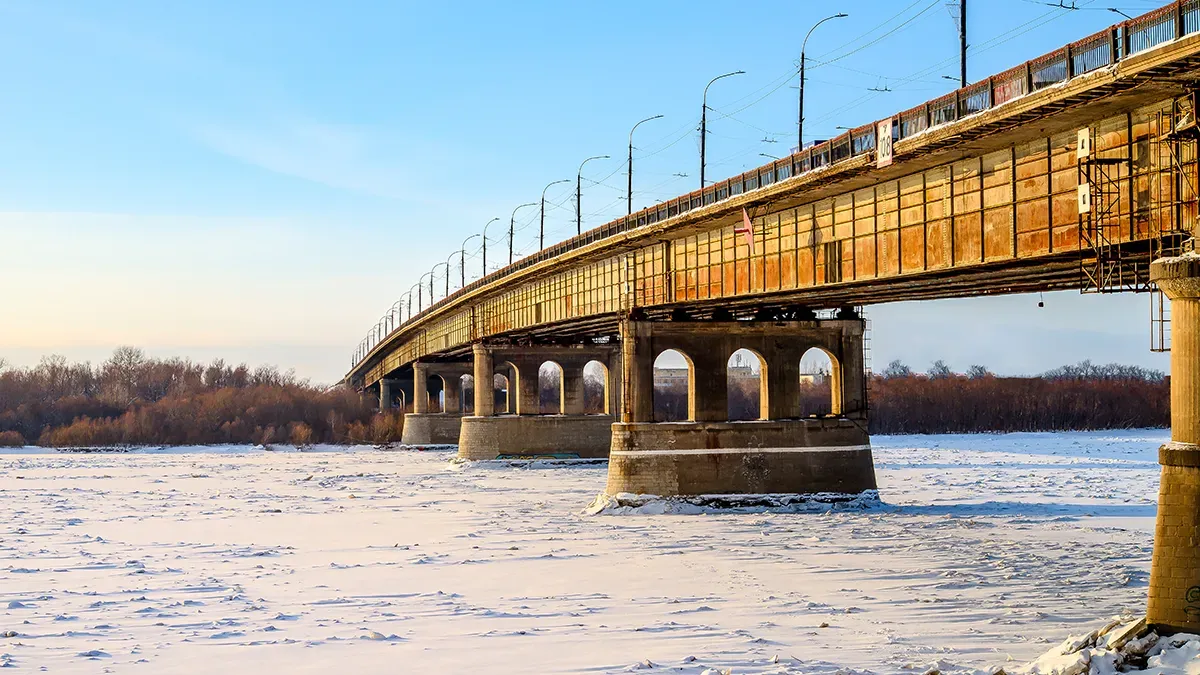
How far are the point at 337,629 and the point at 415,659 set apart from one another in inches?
115

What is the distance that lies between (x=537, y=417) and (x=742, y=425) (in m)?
33.5

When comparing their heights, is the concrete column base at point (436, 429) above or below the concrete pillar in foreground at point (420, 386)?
below

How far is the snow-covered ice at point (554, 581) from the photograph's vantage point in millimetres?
19828

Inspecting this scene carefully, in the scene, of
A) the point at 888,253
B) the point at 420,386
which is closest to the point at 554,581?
the point at 888,253

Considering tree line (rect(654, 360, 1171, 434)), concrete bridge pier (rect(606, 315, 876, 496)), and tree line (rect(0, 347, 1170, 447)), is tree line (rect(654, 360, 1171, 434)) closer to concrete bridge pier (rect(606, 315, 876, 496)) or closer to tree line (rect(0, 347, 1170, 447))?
tree line (rect(0, 347, 1170, 447))

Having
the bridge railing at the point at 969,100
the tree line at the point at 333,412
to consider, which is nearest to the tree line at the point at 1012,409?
the tree line at the point at 333,412

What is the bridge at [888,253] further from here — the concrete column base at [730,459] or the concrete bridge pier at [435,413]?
the concrete bridge pier at [435,413]

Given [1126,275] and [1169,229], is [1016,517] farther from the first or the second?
[1169,229]

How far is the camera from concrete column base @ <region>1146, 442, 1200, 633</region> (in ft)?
62.8

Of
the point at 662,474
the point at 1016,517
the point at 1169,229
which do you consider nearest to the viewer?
the point at 1169,229

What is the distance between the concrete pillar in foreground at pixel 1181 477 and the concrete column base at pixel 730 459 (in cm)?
2706

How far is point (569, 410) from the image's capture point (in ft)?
275

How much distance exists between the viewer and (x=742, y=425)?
154 feet

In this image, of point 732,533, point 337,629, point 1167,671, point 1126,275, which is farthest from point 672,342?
point 1167,671
